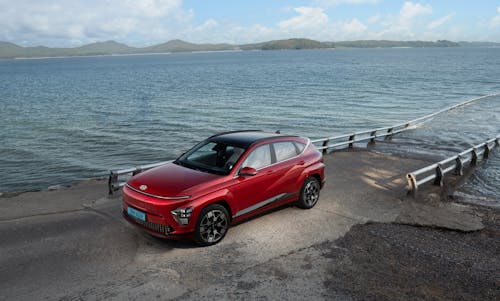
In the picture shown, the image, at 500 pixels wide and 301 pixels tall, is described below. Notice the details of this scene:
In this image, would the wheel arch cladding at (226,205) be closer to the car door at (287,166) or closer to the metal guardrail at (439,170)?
the car door at (287,166)

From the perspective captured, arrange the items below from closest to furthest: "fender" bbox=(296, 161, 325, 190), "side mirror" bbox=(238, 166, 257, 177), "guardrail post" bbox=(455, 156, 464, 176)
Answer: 1. "side mirror" bbox=(238, 166, 257, 177)
2. "fender" bbox=(296, 161, 325, 190)
3. "guardrail post" bbox=(455, 156, 464, 176)

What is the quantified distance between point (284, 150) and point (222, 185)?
198cm

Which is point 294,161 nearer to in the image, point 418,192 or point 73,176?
point 418,192

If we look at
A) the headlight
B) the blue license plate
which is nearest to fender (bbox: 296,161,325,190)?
the headlight

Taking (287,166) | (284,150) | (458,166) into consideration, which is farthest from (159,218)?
(458,166)

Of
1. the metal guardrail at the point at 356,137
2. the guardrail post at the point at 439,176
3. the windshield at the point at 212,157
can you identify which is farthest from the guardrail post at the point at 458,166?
the windshield at the point at 212,157

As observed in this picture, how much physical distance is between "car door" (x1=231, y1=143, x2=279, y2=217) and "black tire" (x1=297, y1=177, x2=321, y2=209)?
0.87 m

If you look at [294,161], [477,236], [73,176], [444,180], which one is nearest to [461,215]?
[477,236]

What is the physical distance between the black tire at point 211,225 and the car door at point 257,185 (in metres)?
0.34

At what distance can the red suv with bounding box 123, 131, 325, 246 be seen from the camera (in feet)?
21.8

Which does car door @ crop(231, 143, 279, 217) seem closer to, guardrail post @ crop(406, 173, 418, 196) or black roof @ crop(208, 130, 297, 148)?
black roof @ crop(208, 130, 297, 148)

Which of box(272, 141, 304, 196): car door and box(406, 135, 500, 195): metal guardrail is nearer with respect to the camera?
box(272, 141, 304, 196): car door

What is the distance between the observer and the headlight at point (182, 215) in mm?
6535

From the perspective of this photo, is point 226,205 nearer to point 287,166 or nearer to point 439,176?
point 287,166
